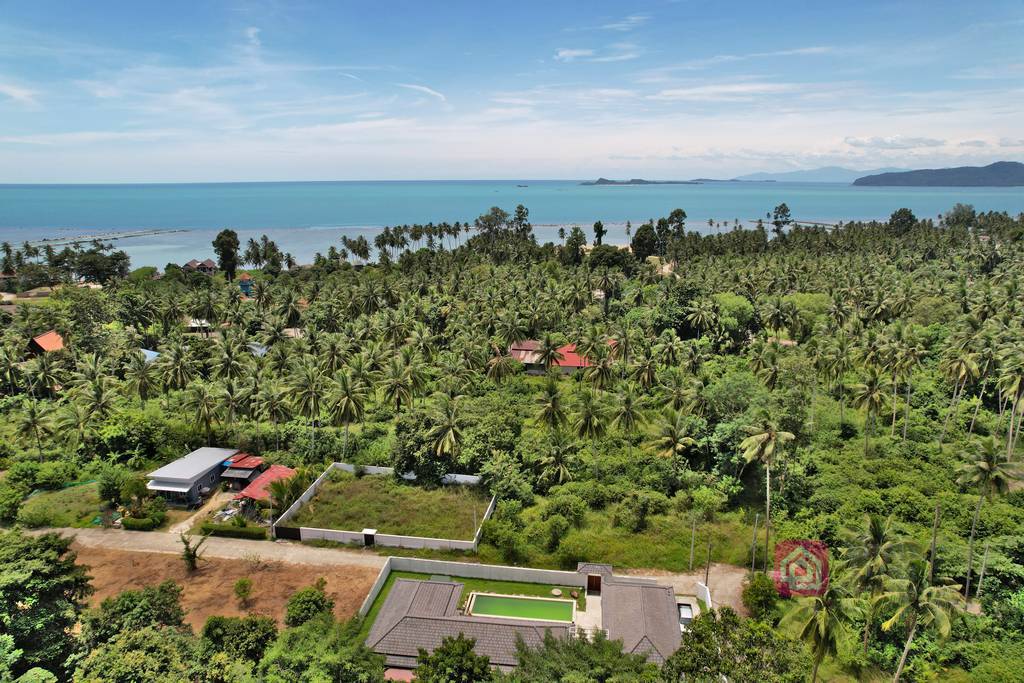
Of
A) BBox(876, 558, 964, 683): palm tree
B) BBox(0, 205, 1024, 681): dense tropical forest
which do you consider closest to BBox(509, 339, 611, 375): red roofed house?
BBox(0, 205, 1024, 681): dense tropical forest

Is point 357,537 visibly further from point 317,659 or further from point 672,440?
point 672,440

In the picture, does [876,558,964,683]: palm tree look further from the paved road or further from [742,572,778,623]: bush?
the paved road

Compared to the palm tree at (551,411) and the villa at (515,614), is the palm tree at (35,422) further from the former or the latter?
the palm tree at (551,411)

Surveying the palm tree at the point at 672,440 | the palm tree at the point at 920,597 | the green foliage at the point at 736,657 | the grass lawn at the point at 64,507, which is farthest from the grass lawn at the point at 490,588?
the grass lawn at the point at 64,507

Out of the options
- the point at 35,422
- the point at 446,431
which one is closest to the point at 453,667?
the point at 446,431

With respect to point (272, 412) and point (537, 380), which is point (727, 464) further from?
point (272, 412)

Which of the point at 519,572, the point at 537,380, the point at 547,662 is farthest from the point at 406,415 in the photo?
the point at 547,662
